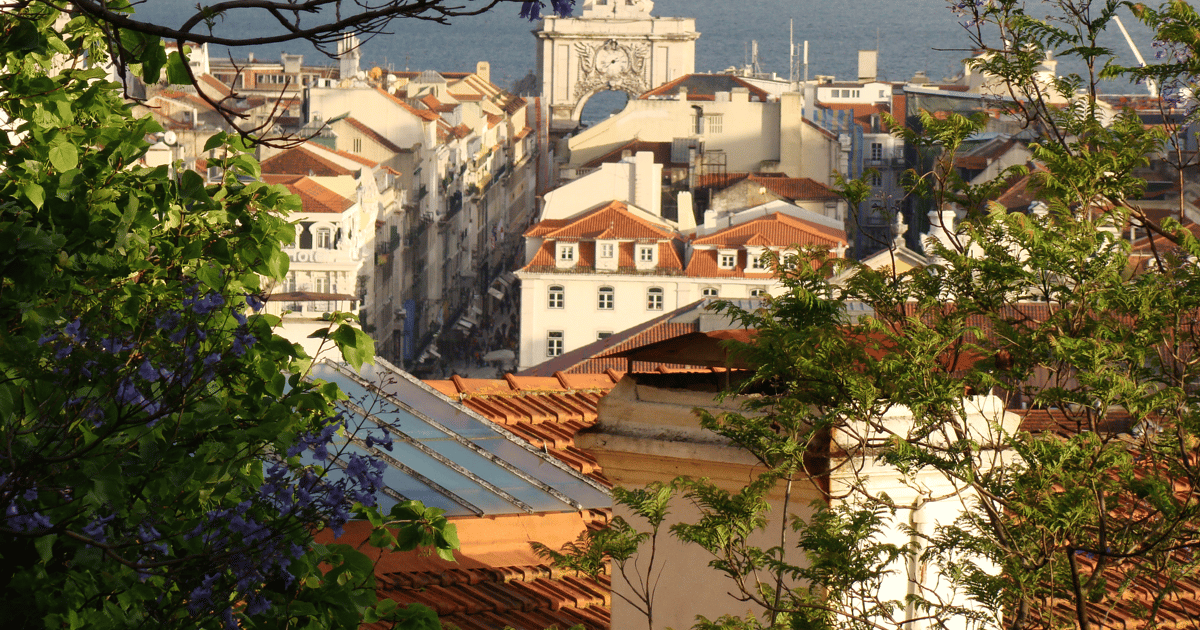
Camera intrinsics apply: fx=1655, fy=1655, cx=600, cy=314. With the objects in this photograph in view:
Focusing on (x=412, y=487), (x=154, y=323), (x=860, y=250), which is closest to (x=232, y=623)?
(x=154, y=323)

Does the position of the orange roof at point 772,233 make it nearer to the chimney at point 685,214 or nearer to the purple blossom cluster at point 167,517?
the chimney at point 685,214

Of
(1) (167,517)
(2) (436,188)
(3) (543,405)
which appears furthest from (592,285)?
(1) (167,517)

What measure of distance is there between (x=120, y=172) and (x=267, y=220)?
1.72 ft

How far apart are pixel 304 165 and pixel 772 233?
16488 millimetres

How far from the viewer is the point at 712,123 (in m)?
75.0

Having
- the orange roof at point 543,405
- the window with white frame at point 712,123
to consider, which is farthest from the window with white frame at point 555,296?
the orange roof at point 543,405

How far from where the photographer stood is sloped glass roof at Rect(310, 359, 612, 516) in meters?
8.48

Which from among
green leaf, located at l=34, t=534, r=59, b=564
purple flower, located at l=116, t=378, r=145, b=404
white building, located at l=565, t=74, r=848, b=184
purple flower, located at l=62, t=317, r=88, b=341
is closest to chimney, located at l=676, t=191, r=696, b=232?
white building, located at l=565, t=74, r=848, b=184

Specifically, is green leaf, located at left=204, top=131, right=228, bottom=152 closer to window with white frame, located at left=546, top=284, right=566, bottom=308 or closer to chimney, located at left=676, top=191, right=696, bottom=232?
window with white frame, located at left=546, top=284, right=566, bottom=308

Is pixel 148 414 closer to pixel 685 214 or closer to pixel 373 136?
pixel 685 214

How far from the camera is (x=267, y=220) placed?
229 inches

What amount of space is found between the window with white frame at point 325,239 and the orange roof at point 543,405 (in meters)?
41.4

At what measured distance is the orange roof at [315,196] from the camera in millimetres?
51781

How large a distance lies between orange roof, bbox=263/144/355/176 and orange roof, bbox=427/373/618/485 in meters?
46.1
